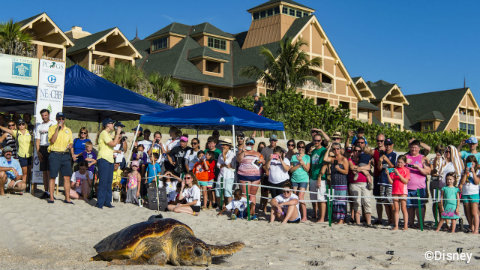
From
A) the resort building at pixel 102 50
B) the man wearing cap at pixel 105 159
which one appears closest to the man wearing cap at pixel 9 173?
the man wearing cap at pixel 105 159

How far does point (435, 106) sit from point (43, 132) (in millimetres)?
44961

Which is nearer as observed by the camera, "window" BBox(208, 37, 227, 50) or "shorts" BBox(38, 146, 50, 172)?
"shorts" BBox(38, 146, 50, 172)

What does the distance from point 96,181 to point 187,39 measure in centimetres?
2546

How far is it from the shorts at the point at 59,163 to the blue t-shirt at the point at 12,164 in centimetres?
100

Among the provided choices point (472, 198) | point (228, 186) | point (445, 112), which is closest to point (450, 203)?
point (472, 198)

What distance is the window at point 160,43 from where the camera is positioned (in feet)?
122

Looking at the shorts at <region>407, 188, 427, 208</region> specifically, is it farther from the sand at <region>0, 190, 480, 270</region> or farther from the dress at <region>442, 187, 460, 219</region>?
the sand at <region>0, 190, 480, 270</region>

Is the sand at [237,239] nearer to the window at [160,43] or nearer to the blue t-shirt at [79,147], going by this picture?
the blue t-shirt at [79,147]

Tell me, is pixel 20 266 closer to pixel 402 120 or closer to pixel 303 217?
pixel 303 217

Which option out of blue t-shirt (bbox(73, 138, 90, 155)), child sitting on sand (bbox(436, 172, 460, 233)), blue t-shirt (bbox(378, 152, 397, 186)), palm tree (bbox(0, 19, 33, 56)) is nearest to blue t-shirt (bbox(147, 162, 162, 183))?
blue t-shirt (bbox(73, 138, 90, 155))

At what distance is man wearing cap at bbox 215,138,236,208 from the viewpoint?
11.2 m

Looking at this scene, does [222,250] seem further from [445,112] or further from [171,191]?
[445,112]

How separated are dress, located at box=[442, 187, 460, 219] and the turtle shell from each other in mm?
5552

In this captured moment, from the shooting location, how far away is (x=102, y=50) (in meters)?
30.6
